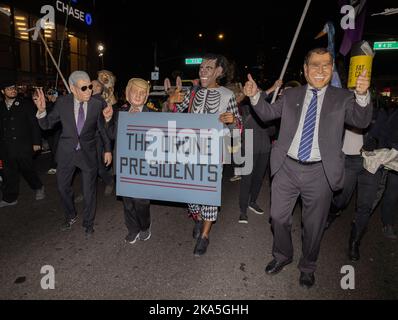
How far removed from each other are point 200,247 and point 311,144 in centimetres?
180

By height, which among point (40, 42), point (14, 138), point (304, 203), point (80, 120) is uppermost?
point (40, 42)

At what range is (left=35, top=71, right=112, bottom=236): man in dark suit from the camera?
4.16 metres

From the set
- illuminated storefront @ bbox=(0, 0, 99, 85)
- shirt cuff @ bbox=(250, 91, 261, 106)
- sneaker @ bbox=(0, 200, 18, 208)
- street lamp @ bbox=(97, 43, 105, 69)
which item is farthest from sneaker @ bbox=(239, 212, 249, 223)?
street lamp @ bbox=(97, 43, 105, 69)

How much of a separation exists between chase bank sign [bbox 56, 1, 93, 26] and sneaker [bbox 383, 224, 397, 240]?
23647 mm

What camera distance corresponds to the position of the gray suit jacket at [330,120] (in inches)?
114

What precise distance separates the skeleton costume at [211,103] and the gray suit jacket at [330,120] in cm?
62

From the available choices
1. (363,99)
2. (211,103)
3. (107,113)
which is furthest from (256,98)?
(107,113)

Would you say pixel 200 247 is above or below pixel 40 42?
below

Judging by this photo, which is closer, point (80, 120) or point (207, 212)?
point (207, 212)

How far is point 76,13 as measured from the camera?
2541 centimetres

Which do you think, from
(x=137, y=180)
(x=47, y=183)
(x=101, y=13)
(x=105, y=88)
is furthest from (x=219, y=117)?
(x=101, y=13)

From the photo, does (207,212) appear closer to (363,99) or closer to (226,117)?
Answer: (226,117)

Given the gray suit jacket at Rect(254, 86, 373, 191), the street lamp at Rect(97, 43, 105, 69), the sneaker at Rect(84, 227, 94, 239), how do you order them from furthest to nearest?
the street lamp at Rect(97, 43, 105, 69), the sneaker at Rect(84, 227, 94, 239), the gray suit jacket at Rect(254, 86, 373, 191)

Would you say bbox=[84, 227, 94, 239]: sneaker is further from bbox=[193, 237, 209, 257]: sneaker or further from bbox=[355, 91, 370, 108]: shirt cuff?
bbox=[355, 91, 370, 108]: shirt cuff
